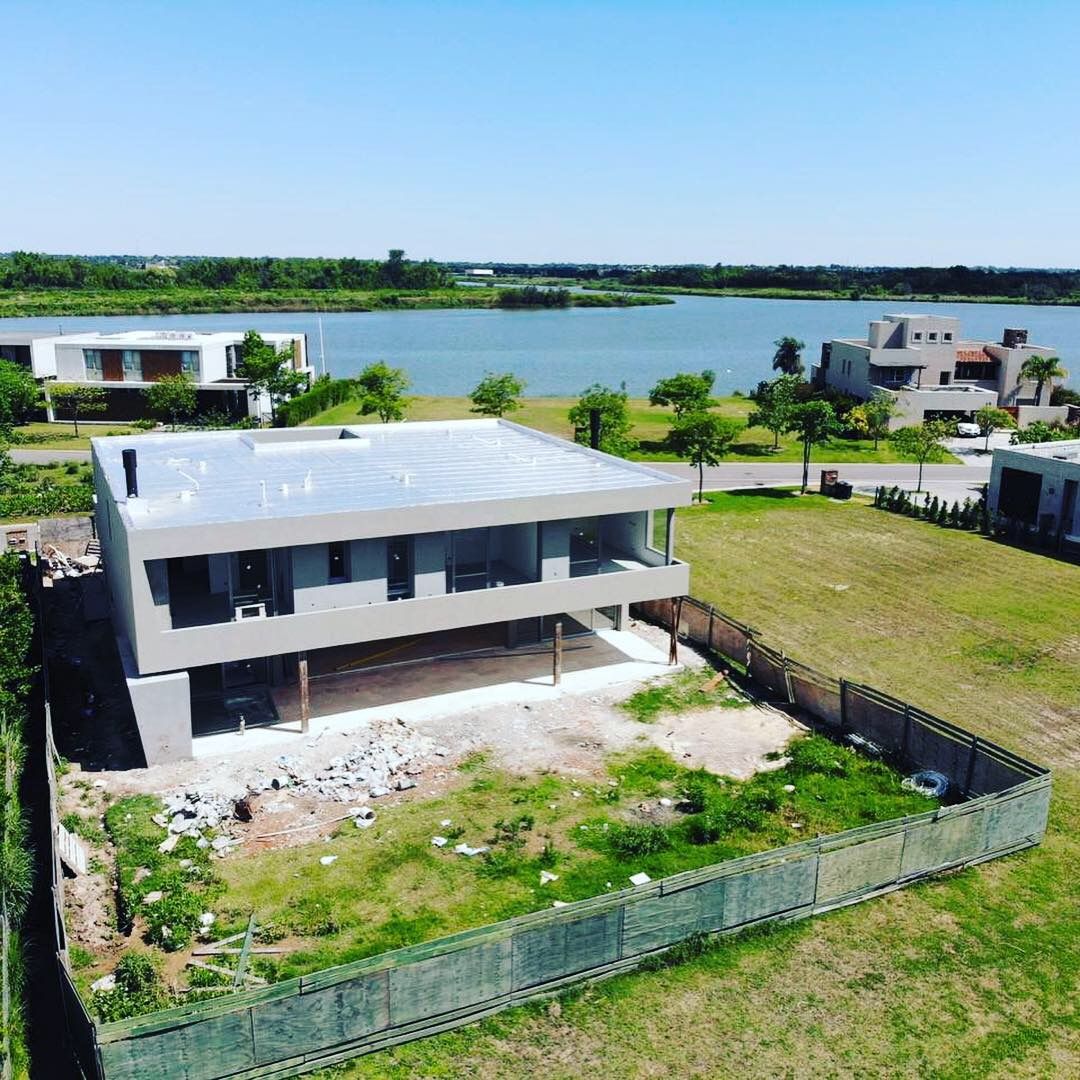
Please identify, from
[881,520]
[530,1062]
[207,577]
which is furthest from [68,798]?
[881,520]

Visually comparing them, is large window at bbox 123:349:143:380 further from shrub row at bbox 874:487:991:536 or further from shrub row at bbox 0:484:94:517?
shrub row at bbox 874:487:991:536

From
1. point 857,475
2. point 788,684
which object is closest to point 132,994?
point 788,684

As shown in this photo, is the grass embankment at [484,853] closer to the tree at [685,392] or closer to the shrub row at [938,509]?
the shrub row at [938,509]

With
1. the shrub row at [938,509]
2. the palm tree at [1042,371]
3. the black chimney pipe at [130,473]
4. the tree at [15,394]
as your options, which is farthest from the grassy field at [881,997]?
the tree at [15,394]

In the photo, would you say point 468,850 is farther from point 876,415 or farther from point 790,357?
point 790,357

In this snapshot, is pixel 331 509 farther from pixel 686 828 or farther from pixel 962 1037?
pixel 962 1037

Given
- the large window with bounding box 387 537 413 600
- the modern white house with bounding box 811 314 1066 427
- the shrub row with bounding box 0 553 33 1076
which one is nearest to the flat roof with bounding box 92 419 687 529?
the large window with bounding box 387 537 413 600
